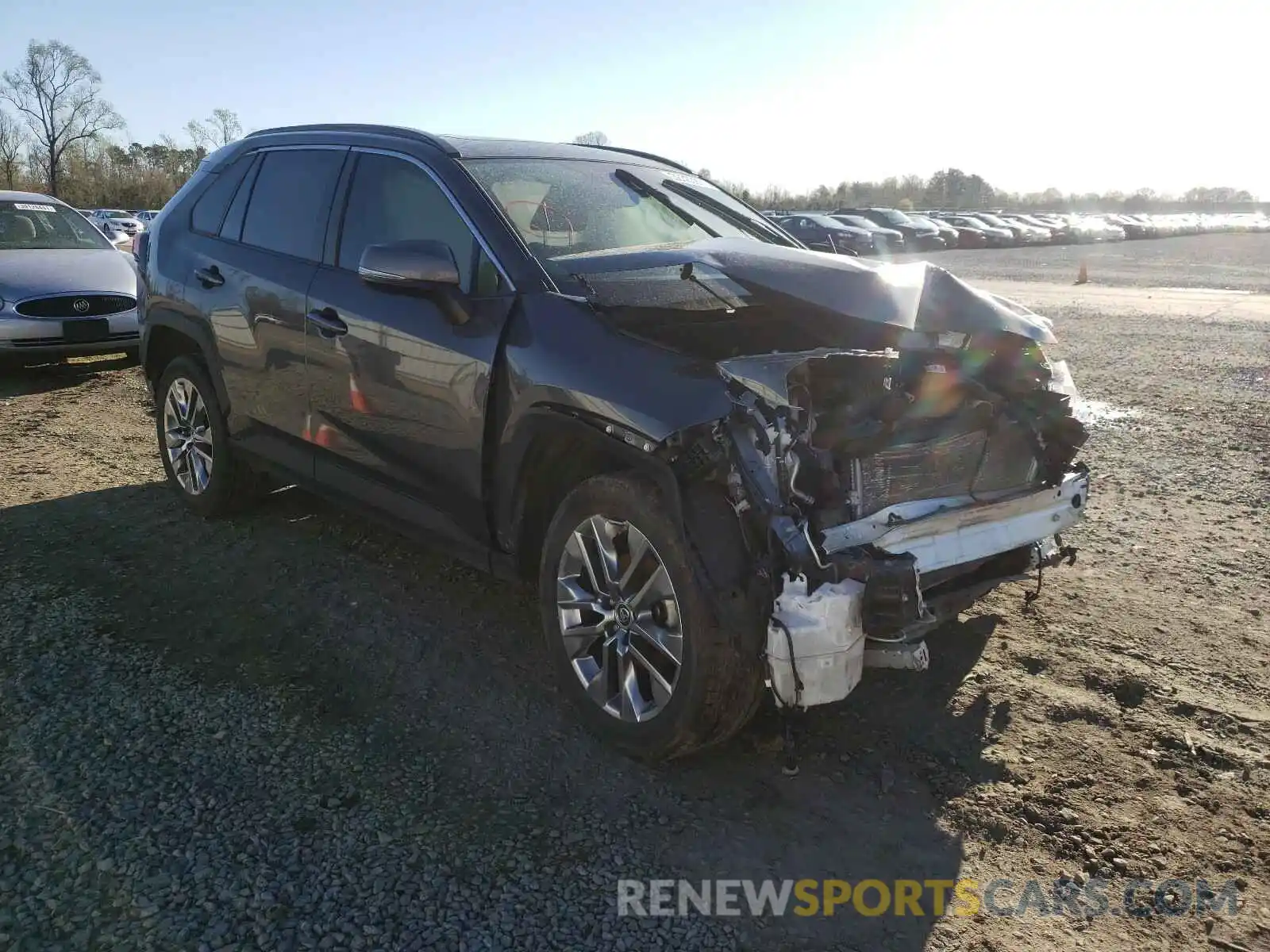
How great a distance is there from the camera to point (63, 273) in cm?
952

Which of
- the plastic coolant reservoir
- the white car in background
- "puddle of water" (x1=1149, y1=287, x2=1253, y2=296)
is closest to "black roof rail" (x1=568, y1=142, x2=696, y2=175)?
the plastic coolant reservoir

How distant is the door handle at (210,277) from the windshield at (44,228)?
6.41 m

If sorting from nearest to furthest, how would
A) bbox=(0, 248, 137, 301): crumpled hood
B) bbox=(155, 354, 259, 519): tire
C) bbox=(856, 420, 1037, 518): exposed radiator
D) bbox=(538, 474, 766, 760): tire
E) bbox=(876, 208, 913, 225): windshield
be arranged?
bbox=(538, 474, 766, 760): tire → bbox=(856, 420, 1037, 518): exposed radiator → bbox=(155, 354, 259, 519): tire → bbox=(0, 248, 137, 301): crumpled hood → bbox=(876, 208, 913, 225): windshield

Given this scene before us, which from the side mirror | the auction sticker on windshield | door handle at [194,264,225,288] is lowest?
door handle at [194,264,225,288]

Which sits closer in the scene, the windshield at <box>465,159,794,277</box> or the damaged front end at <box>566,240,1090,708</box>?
the damaged front end at <box>566,240,1090,708</box>

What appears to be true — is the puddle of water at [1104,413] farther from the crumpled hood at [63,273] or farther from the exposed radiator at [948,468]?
the crumpled hood at [63,273]

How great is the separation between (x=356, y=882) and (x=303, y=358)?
2486mm

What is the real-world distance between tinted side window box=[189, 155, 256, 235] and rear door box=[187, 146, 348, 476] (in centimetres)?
1

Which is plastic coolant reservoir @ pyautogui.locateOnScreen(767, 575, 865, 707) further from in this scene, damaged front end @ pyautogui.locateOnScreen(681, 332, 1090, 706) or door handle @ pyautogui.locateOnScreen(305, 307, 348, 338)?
door handle @ pyautogui.locateOnScreen(305, 307, 348, 338)

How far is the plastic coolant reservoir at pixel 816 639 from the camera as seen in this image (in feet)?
8.87

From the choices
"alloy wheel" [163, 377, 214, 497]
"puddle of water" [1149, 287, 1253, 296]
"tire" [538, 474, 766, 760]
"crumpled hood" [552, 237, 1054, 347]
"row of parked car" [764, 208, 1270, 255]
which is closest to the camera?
"tire" [538, 474, 766, 760]

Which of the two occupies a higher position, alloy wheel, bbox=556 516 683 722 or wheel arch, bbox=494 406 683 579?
wheel arch, bbox=494 406 683 579

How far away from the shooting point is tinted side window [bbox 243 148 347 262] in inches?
174

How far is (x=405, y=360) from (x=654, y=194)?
4.90 ft
